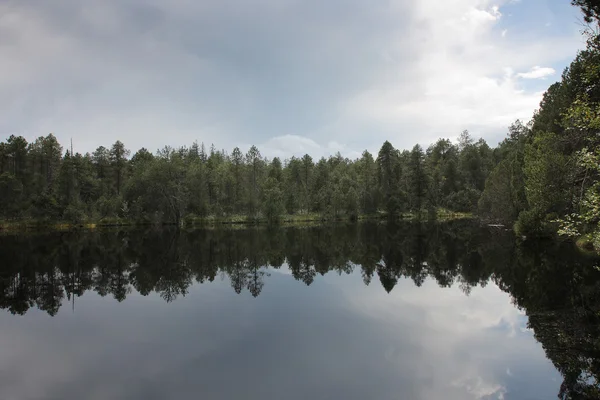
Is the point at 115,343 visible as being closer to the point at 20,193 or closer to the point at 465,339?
the point at 465,339

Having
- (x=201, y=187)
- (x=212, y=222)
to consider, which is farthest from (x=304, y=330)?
(x=201, y=187)

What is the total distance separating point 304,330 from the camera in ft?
45.0

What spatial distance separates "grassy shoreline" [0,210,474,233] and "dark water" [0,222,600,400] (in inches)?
1828

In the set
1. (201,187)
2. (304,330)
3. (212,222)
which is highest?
(201,187)

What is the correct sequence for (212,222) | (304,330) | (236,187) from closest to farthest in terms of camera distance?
(304,330) → (212,222) → (236,187)

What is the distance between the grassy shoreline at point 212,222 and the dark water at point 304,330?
152ft

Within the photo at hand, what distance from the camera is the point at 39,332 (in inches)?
550

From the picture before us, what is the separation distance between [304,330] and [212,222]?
68983 millimetres

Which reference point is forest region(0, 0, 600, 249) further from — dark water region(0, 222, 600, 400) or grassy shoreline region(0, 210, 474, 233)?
dark water region(0, 222, 600, 400)

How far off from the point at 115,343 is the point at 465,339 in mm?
12610

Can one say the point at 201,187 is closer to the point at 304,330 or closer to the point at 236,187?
the point at 236,187

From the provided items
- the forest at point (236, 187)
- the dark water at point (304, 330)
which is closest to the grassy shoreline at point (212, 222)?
the forest at point (236, 187)

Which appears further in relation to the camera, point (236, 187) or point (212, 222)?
point (236, 187)

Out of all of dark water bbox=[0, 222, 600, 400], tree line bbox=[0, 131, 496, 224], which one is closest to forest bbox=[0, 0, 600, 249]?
tree line bbox=[0, 131, 496, 224]
